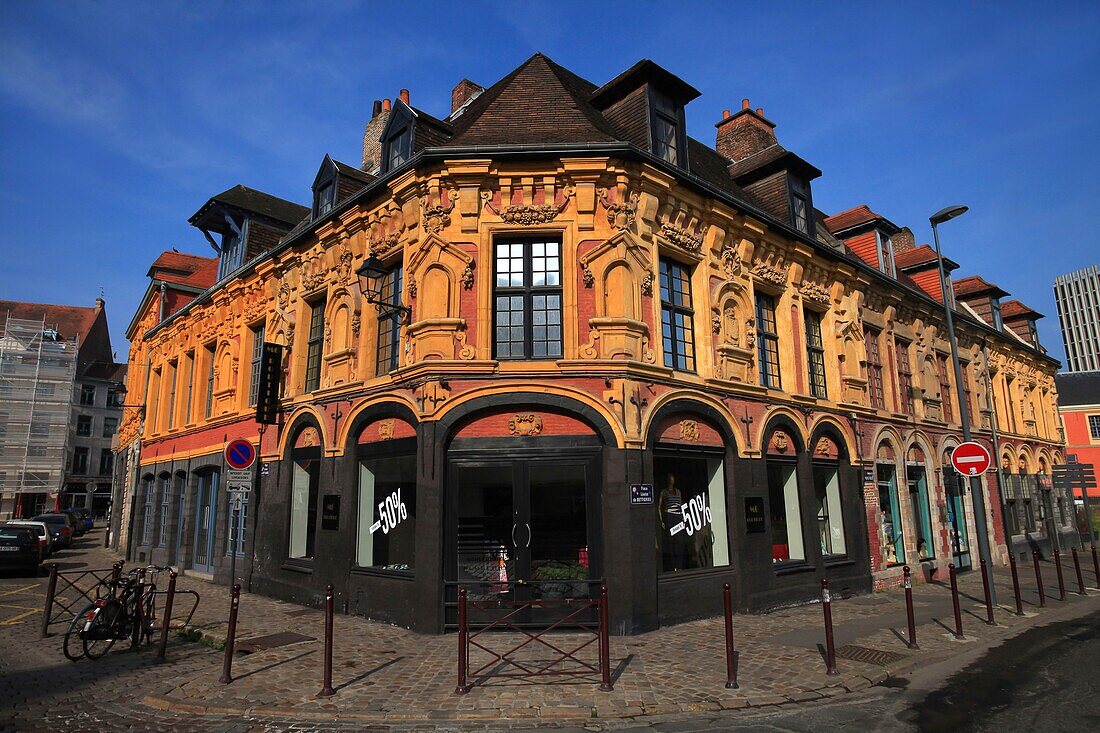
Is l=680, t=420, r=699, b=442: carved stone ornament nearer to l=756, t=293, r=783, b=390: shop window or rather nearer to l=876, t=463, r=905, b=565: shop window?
l=756, t=293, r=783, b=390: shop window

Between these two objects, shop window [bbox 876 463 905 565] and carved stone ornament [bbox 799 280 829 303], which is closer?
carved stone ornament [bbox 799 280 829 303]

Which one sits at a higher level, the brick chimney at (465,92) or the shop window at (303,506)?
the brick chimney at (465,92)

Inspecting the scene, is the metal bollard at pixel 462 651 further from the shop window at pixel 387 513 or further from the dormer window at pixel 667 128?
the dormer window at pixel 667 128

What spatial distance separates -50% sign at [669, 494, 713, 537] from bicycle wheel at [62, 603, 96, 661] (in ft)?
30.4

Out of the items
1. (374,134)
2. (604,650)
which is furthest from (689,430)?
(374,134)

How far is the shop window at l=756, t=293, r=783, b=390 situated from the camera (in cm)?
1465

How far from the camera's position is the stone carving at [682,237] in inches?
499

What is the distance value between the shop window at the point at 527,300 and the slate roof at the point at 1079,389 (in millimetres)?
61103

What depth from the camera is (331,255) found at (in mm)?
14750

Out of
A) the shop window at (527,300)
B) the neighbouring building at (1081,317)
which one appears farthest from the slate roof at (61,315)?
the neighbouring building at (1081,317)

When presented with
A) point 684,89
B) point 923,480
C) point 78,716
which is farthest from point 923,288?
point 78,716

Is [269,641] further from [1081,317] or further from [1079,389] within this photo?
[1081,317]

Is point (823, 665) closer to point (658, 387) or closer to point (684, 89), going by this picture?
point (658, 387)

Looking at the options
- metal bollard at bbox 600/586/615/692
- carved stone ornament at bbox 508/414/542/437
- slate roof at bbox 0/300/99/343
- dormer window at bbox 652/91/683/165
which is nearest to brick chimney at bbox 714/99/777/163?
dormer window at bbox 652/91/683/165
